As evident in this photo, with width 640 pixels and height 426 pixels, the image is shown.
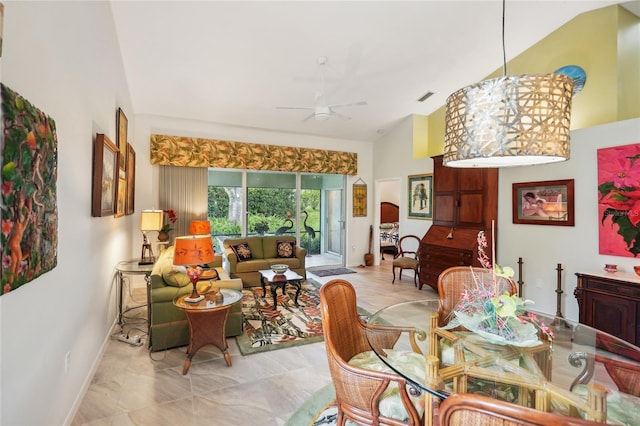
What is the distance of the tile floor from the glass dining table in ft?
3.09

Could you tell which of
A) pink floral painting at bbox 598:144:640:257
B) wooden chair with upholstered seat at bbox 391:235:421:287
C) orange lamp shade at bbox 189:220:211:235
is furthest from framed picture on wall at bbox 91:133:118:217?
wooden chair with upholstered seat at bbox 391:235:421:287

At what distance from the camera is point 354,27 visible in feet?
11.8

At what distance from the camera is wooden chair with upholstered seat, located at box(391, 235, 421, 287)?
5535 mm

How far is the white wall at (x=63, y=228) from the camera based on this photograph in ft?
4.41

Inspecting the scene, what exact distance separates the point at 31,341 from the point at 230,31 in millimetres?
3383

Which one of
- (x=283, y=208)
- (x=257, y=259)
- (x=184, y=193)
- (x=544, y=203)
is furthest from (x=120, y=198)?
(x=544, y=203)

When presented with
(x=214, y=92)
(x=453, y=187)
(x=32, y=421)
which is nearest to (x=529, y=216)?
(x=453, y=187)

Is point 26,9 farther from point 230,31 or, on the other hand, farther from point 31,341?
point 230,31

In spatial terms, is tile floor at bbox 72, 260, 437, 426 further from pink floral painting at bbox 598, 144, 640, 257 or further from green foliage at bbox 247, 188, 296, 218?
green foliage at bbox 247, 188, 296, 218

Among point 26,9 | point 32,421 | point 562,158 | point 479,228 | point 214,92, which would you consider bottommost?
point 32,421

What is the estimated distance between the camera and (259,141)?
20.3 feet

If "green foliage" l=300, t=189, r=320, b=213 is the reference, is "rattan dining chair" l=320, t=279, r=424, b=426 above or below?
below

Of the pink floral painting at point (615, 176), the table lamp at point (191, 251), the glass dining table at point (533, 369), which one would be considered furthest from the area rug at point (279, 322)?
the pink floral painting at point (615, 176)

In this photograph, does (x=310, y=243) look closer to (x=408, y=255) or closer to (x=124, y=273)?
(x=408, y=255)
